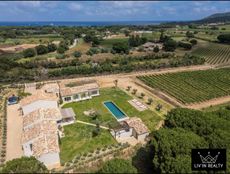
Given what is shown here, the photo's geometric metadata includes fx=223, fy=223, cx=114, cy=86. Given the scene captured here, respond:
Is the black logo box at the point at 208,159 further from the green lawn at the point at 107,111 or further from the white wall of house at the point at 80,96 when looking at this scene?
the white wall of house at the point at 80,96

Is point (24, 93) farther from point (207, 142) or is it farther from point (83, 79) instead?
point (207, 142)

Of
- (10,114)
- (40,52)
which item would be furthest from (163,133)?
(40,52)

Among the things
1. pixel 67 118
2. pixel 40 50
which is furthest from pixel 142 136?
pixel 40 50

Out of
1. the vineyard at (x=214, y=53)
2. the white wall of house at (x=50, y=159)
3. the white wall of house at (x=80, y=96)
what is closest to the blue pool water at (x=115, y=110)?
the white wall of house at (x=80, y=96)

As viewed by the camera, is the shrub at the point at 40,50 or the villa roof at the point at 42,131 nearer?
the villa roof at the point at 42,131

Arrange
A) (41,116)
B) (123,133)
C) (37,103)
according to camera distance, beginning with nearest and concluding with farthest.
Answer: (123,133) < (41,116) < (37,103)

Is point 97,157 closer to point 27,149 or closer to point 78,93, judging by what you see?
point 27,149
